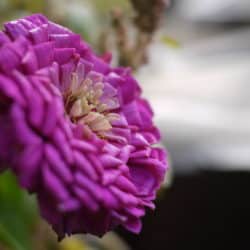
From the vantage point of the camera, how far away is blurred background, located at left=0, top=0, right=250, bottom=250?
657 mm

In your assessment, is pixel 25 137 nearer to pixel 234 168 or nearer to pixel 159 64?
pixel 234 168

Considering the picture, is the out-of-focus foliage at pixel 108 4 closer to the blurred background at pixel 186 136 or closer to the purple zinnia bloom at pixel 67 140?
the blurred background at pixel 186 136

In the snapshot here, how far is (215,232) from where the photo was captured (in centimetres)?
100

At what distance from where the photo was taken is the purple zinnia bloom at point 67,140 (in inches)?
11.9

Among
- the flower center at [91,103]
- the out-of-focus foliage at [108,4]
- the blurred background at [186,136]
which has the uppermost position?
the flower center at [91,103]

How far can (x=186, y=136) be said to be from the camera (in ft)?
3.89

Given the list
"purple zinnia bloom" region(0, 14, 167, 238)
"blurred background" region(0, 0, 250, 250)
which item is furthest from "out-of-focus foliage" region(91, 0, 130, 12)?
"purple zinnia bloom" region(0, 14, 167, 238)

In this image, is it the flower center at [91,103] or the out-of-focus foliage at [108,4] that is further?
the out-of-focus foliage at [108,4]

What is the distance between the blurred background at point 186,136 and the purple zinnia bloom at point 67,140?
6.7 inches

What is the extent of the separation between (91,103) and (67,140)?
7 cm

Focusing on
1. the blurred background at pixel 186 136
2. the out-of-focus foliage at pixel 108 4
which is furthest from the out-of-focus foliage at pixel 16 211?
the out-of-focus foliage at pixel 108 4

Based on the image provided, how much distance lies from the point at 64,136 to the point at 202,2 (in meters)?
1.72

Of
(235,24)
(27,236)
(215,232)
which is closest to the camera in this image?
(27,236)

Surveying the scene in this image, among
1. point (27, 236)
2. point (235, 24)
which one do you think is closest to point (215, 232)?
point (27, 236)
